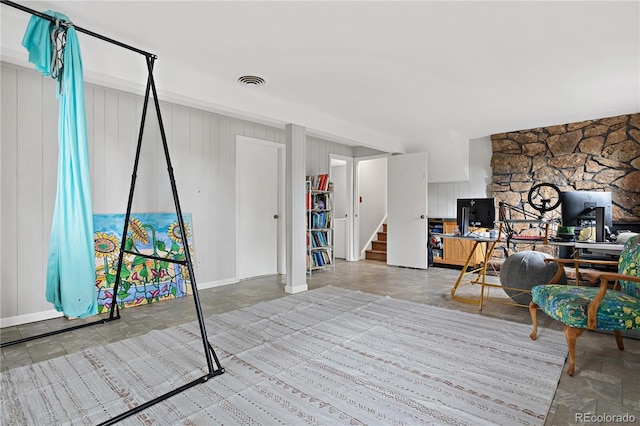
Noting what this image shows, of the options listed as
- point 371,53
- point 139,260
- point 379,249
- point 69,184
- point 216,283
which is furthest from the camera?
point 379,249

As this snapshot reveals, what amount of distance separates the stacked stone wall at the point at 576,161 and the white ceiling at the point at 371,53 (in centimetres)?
46

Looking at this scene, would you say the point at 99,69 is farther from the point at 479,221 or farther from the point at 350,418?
the point at 479,221

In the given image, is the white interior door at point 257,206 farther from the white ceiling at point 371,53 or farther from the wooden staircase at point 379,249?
the wooden staircase at point 379,249

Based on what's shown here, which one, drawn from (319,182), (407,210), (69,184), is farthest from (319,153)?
(69,184)

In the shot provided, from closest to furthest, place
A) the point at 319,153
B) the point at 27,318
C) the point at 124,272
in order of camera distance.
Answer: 1. the point at 27,318
2. the point at 124,272
3. the point at 319,153

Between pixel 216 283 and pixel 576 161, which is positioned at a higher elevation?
pixel 576 161

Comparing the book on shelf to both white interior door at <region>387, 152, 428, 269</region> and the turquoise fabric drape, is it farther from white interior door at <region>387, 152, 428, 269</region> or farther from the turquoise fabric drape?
the turquoise fabric drape

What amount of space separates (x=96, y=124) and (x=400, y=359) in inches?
A: 146

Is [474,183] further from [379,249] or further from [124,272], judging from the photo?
[124,272]

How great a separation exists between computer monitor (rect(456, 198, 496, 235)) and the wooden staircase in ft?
10.4

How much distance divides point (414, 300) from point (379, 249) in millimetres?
3341

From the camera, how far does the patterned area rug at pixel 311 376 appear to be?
1.81m

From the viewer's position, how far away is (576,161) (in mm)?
5133

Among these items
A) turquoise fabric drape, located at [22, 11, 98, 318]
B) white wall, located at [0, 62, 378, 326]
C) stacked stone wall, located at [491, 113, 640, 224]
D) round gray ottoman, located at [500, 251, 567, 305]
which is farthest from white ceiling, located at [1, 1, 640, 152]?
round gray ottoman, located at [500, 251, 567, 305]
